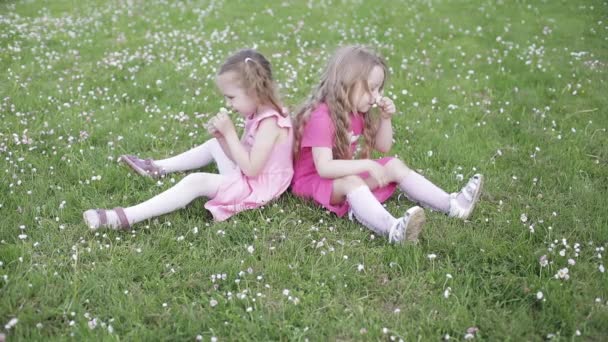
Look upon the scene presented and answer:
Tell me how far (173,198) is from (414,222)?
6.91 ft

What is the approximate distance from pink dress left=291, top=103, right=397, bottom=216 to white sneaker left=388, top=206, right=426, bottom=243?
0.67 metres

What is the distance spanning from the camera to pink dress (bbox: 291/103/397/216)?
511 centimetres

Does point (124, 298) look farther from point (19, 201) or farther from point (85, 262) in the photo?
point (19, 201)

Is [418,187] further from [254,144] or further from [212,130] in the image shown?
[212,130]

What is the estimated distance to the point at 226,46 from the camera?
9.98 m

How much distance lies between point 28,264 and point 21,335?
2.79ft

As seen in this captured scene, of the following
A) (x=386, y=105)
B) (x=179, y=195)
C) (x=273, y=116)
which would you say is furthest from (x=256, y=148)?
(x=386, y=105)

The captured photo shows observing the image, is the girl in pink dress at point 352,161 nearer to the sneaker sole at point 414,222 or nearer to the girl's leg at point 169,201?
the sneaker sole at point 414,222

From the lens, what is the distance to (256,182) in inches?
213

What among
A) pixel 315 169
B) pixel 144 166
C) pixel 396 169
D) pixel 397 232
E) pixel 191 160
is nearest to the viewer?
pixel 397 232

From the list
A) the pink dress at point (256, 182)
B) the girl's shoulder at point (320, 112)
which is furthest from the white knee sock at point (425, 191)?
the pink dress at point (256, 182)

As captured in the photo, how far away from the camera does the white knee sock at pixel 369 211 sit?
485 cm

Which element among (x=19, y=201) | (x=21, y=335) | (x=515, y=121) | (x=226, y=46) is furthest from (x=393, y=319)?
(x=226, y=46)

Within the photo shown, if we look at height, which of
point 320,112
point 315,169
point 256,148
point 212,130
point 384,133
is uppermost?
point 320,112
